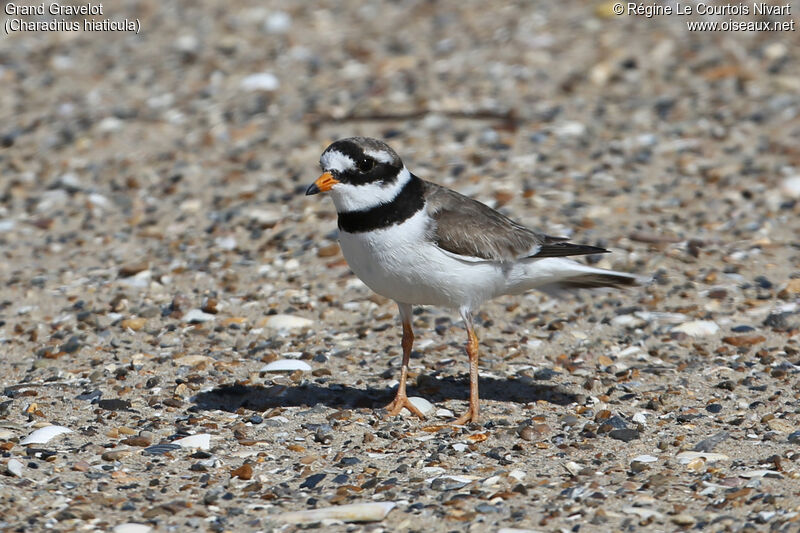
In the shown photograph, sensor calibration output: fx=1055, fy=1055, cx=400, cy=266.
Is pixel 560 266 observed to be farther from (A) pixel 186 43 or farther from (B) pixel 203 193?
(A) pixel 186 43

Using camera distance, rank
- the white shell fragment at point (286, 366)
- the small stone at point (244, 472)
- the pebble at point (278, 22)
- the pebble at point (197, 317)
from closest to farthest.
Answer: the small stone at point (244, 472) → the white shell fragment at point (286, 366) → the pebble at point (197, 317) → the pebble at point (278, 22)

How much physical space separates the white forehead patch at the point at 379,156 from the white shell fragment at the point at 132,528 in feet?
7.02

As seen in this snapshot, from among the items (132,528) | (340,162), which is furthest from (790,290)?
(132,528)

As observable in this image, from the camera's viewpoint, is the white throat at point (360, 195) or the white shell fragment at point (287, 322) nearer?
the white throat at point (360, 195)

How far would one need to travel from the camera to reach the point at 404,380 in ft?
19.2

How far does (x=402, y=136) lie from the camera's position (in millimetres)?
9828

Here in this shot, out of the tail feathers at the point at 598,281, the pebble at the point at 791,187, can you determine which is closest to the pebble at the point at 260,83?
the pebble at the point at 791,187

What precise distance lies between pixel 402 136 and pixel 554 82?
192cm

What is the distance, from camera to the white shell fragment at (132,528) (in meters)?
4.45

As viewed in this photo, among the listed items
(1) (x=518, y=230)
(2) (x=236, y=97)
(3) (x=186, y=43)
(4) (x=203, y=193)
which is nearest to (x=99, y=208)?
(4) (x=203, y=193)

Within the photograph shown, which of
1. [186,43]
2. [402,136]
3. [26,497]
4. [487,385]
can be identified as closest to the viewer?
[26,497]

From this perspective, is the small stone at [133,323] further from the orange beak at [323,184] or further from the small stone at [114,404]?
the orange beak at [323,184]

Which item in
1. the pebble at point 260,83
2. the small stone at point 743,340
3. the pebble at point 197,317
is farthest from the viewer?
the pebble at point 260,83

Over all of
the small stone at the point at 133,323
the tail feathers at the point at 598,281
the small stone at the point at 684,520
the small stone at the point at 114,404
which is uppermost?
the tail feathers at the point at 598,281
